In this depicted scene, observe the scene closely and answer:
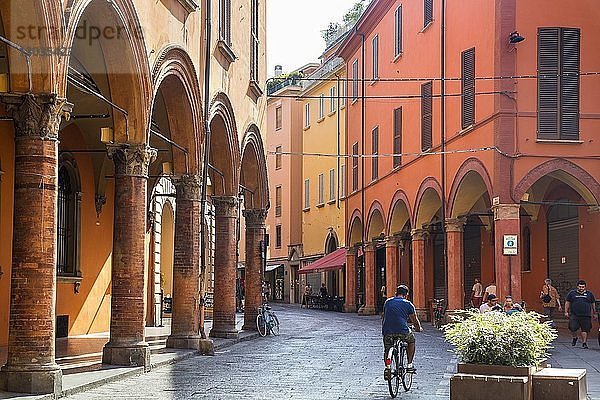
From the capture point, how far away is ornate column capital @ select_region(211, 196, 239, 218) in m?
24.4

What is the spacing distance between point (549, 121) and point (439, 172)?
5935 millimetres

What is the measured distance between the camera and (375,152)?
41156 mm

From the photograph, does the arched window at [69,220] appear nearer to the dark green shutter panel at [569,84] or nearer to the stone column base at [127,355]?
the stone column base at [127,355]

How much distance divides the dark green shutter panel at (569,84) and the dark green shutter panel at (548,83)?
0.17m

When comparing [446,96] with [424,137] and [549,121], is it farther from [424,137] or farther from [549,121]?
[549,121]

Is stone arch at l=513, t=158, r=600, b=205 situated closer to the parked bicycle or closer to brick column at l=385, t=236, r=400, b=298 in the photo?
the parked bicycle

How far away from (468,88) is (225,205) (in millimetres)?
8231

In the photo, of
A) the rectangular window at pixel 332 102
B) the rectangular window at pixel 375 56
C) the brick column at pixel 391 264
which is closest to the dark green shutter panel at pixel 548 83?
the brick column at pixel 391 264

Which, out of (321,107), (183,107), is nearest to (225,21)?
(183,107)

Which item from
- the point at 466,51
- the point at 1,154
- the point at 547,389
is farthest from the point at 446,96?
the point at 547,389

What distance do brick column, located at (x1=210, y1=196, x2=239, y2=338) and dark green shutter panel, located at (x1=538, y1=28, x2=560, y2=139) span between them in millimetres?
8312

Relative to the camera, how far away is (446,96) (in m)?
30.3

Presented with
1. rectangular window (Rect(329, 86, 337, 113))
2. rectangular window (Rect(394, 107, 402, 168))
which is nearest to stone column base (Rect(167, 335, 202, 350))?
rectangular window (Rect(394, 107, 402, 168))

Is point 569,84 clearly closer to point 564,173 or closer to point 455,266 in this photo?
point 564,173
